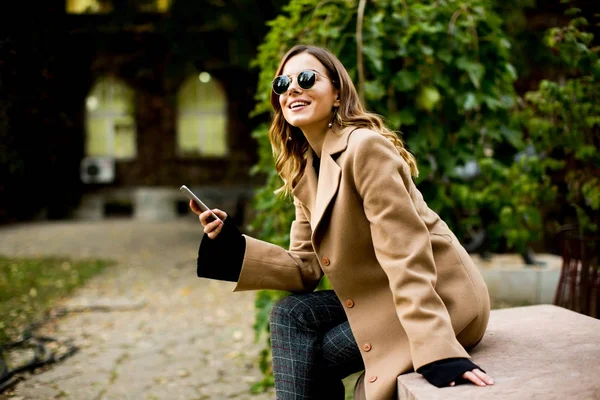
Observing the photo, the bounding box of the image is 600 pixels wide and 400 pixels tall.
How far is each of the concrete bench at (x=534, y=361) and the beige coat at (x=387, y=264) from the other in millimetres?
96

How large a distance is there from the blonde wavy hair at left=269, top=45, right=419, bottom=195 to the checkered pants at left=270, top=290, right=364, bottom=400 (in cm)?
50

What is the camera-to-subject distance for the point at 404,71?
3381 millimetres

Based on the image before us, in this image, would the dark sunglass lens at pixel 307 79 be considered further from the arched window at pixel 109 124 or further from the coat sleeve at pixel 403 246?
the arched window at pixel 109 124

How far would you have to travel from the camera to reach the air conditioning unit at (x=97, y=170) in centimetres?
1477

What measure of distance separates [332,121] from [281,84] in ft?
0.77

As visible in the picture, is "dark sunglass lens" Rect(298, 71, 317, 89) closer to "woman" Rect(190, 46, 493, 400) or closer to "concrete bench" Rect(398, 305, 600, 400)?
"woman" Rect(190, 46, 493, 400)

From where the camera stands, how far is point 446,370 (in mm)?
1732

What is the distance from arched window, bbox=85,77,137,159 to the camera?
1515 cm

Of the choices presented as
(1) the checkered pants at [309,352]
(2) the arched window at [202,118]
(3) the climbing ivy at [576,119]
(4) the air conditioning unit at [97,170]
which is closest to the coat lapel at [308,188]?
(1) the checkered pants at [309,352]

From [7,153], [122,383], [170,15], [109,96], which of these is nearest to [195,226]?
[109,96]

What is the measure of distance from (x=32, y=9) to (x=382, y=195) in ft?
10.2

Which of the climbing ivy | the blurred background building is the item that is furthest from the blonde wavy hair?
the blurred background building

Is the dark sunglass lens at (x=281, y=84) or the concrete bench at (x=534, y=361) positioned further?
the dark sunglass lens at (x=281, y=84)

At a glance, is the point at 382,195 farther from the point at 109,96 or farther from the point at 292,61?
the point at 109,96
